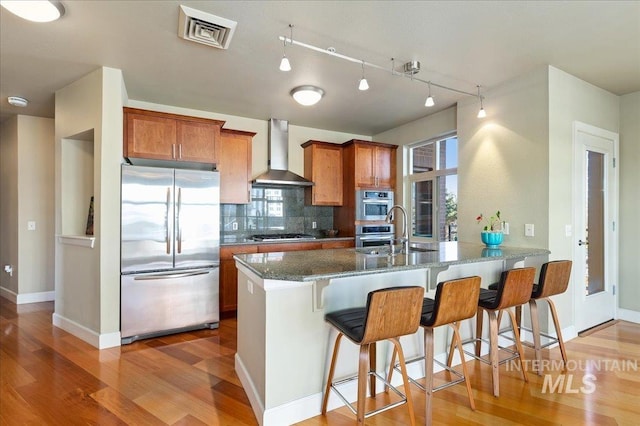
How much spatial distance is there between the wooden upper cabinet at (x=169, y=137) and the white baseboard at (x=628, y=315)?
5.06 meters

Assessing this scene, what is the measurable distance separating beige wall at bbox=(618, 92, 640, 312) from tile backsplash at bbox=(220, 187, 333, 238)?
12.4 ft

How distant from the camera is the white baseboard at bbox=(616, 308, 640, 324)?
3.77 metres

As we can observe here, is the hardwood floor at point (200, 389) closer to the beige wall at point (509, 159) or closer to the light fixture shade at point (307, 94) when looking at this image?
the beige wall at point (509, 159)

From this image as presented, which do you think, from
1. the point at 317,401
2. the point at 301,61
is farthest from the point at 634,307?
the point at 301,61

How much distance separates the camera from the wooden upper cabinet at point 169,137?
3484 millimetres

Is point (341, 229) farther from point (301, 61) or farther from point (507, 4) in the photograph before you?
point (507, 4)

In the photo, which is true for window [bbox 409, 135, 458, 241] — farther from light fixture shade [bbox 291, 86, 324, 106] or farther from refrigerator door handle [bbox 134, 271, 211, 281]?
refrigerator door handle [bbox 134, 271, 211, 281]

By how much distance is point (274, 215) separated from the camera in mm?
5090

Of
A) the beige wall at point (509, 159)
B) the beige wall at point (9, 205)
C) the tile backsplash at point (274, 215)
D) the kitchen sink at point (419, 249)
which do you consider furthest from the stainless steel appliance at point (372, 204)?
the beige wall at point (9, 205)

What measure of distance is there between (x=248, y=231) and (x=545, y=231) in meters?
3.63

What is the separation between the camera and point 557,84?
10.5 ft

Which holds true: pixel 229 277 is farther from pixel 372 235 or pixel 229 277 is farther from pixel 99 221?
pixel 372 235

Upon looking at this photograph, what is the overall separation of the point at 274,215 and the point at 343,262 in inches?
119

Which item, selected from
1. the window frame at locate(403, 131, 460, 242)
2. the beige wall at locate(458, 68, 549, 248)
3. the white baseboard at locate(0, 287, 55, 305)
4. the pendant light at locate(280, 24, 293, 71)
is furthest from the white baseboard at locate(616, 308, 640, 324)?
the white baseboard at locate(0, 287, 55, 305)
